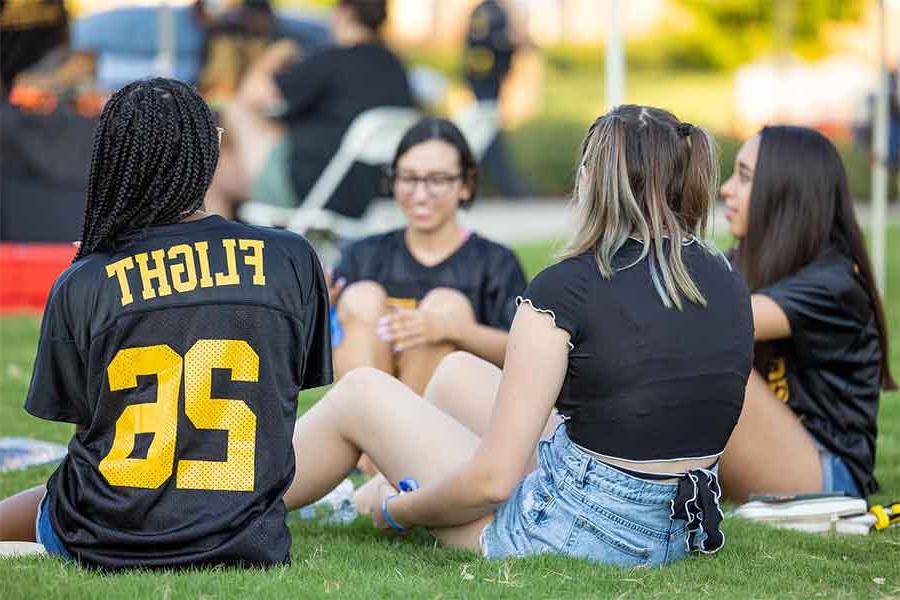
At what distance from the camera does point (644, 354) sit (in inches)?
128

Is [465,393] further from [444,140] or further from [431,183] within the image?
[444,140]

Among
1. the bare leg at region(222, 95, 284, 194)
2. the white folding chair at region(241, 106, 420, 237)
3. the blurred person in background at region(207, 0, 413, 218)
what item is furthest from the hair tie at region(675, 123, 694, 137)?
the bare leg at region(222, 95, 284, 194)

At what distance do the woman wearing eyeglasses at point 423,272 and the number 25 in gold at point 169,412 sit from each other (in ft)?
6.17

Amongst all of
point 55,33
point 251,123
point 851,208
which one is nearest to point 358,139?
point 251,123

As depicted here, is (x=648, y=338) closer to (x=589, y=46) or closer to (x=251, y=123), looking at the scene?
(x=251, y=123)

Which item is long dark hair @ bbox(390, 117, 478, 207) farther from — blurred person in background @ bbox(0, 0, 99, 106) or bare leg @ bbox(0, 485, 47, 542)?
blurred person in background @ bbox(0, 0, 99, 106)

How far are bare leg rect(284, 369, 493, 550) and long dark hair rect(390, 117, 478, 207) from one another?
1.85m

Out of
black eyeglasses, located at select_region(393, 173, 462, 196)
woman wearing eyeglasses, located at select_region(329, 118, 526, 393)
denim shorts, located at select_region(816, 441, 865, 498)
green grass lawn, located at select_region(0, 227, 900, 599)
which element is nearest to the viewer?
green grass lawn, located at select_region(0, 227, 900, 599)

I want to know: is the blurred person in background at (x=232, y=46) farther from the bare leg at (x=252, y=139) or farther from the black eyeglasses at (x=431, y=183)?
the black eyeglasses at (x=431, y=183)

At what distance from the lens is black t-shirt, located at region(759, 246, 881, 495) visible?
434 centimetres

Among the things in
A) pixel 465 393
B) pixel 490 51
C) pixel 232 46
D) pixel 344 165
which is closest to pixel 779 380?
pixel 465 393

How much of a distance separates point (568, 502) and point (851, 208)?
5.48ft

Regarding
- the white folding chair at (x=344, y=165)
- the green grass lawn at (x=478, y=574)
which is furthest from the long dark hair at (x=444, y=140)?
the white folding chair at (x=344, y=165)

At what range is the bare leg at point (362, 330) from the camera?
5152 mm
